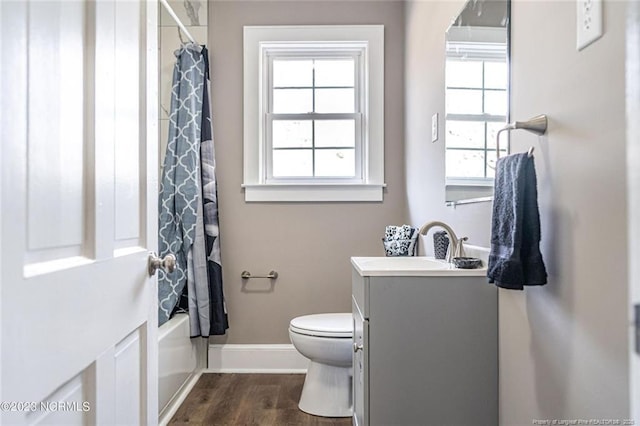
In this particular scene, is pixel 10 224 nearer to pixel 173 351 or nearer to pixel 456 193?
pixel 456 193

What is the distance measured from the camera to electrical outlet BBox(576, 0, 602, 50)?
86 cm

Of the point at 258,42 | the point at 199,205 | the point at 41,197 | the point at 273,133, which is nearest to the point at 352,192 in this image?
the point at 273,133

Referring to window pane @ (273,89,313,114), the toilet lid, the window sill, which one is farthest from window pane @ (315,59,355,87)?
the toilet lid

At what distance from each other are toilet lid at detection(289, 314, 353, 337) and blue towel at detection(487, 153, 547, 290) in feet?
3.39

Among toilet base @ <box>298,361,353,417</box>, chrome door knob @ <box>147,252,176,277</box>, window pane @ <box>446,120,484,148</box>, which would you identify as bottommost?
toilet base @ <box>298,361,353,417</box>

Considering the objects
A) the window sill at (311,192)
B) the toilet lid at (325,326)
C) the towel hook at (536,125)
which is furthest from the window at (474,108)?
the window sill at (311,192)

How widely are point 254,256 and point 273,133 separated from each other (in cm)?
78

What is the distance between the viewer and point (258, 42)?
2791 millimetres

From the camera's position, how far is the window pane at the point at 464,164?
60.8 inches

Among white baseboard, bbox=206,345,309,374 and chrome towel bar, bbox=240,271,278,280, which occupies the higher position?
chrome towel bar, bbox=240,271,278,280

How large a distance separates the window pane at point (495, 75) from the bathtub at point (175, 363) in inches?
67.2

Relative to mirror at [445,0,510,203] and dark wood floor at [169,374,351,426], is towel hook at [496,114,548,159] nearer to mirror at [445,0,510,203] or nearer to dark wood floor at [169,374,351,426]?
mirror at [445,0,510,203]

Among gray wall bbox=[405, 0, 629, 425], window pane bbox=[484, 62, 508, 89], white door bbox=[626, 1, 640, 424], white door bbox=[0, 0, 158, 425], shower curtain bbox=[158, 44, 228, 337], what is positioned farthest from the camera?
shower curtain bbox=[158, 44, 228, 337]

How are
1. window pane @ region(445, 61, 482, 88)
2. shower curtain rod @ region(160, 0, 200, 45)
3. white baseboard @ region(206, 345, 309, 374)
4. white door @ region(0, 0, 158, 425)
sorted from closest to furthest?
white door @ region(0, 0, 158, 425) → window pane @ region(445, 61, 482, 88) → shower curtain rod @ region(160, 0, 200, 45) → white baseboard @ region(206, 345, 309, 374)
